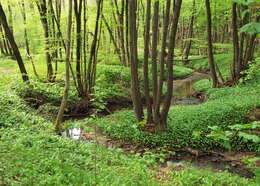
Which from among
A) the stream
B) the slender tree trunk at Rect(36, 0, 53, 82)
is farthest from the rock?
the slender tree trunk at Rect(36, 0, 53, 82)

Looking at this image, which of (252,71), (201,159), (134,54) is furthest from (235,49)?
(201,159)

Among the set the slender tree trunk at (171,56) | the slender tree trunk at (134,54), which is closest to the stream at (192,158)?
the slender tree trunk at (171,56)

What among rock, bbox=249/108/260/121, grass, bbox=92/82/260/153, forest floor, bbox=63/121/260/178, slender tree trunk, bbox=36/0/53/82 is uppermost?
slender tree trunk, bbox=36/0/53/82

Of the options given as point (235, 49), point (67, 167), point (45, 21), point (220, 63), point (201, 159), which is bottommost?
point (201, 159)

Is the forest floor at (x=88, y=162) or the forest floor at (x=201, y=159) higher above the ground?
the forest floor at (x=88, y=162)

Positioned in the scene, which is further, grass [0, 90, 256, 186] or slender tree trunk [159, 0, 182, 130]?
slender tree trunk [159, 0, 182, 130]

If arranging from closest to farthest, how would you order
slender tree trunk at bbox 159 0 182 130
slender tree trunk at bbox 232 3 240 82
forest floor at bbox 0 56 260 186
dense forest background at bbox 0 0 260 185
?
forest floor at bbox 0 56 260 186
dense forest background at bbox 0 0 260 185
slender tree trunk at bbox 159 0 182 130
slender tree trunk at bbox 232 3 240 82

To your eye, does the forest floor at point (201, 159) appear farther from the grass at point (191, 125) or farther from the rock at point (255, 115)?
the rock at point (255, 115)

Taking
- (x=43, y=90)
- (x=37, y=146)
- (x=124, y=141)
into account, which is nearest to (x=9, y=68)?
(x=43, y=90)

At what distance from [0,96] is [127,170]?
508cm

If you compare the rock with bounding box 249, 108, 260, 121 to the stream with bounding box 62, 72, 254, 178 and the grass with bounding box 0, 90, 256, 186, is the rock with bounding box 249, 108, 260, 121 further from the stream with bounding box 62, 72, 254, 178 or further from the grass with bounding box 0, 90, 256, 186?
the grass with bounding box 0, 90, 256, 186

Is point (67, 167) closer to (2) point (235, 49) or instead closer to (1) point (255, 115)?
(1) point (255, 115)

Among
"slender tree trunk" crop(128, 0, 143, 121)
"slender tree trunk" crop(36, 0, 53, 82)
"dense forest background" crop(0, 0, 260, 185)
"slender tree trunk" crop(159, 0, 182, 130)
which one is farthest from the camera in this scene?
"slender tree trunk" crop(36, 0, 53, 82)

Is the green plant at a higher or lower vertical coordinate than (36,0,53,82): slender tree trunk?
lower
